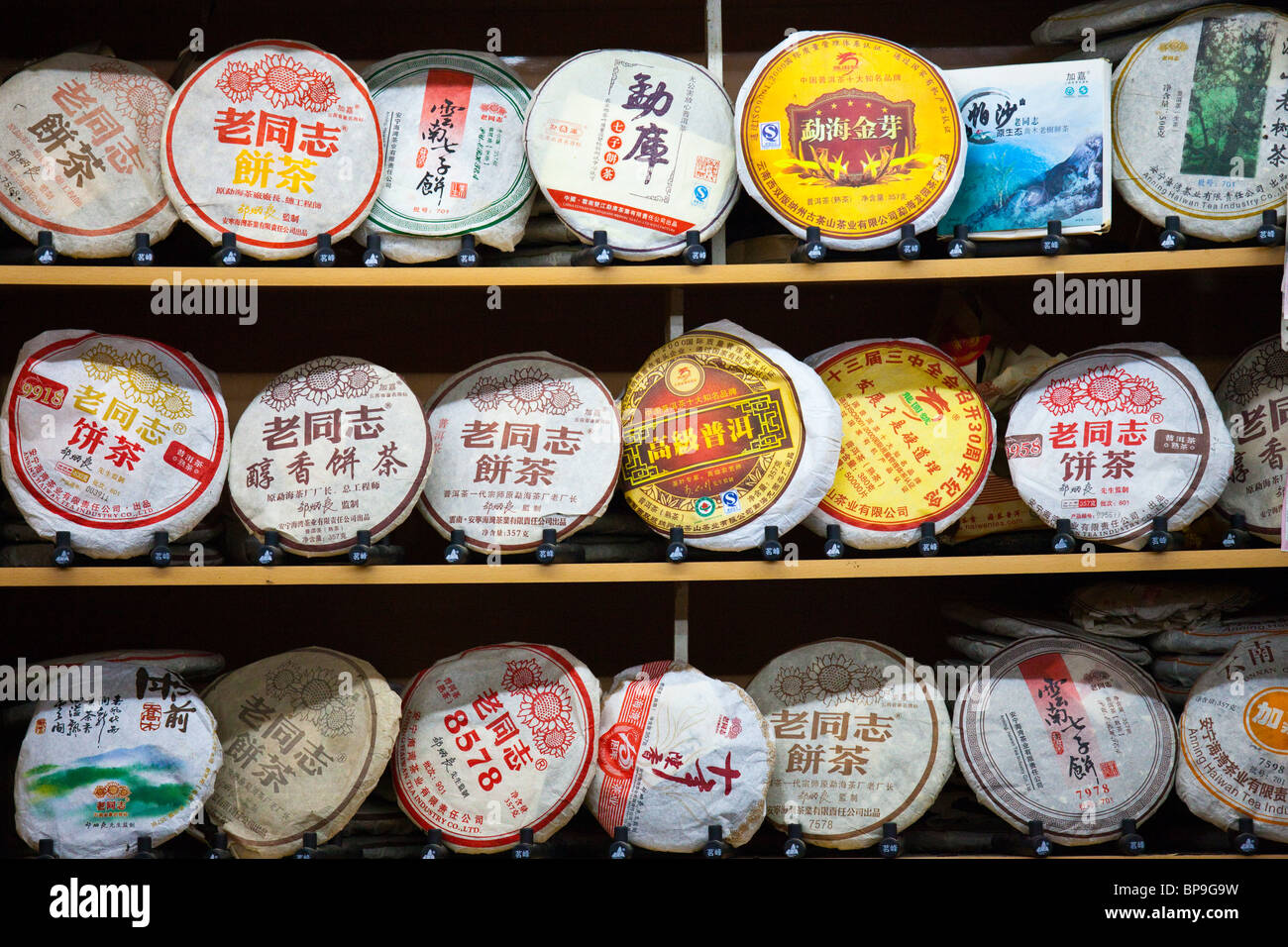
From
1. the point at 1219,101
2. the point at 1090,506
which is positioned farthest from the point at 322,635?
the point at 1219,101

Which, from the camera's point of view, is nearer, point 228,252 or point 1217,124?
point 228,252

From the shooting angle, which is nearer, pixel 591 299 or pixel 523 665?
pixel 523 665

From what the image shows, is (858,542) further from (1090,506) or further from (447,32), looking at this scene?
(447,32)

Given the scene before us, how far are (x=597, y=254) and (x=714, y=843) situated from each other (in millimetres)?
1081

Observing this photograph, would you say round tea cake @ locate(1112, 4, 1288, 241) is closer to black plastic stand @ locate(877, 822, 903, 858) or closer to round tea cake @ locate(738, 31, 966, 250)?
round tea cake @ locate(738, 31, 966, 250)

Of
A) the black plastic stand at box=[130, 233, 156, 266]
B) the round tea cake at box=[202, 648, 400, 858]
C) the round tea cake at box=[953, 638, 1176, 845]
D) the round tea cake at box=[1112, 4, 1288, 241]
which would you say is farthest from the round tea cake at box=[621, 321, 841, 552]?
the black plastic stand at box=[130, 233, 156, 266]

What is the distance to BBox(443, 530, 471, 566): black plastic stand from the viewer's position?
2.06m

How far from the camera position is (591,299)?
249 centimetres

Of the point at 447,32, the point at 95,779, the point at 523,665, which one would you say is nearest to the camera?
the point at 95,779

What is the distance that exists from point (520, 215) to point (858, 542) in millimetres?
885

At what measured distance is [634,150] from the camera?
214 centimetres

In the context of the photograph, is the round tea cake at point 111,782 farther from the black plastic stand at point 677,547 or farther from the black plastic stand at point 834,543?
the black plastic stand at point 834,543

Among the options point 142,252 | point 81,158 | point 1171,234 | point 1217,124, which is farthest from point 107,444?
point 1217,124

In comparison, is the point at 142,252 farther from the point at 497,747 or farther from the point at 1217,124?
the point at 1217,124
